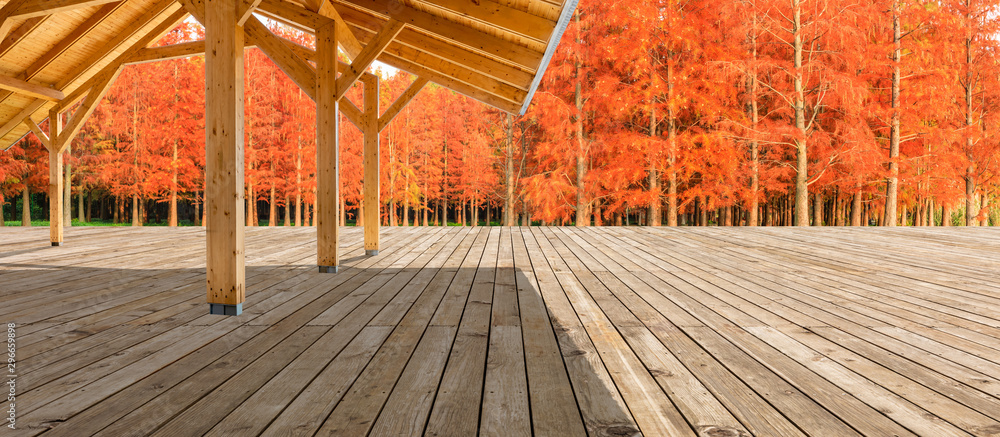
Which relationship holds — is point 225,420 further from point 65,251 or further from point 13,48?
point 13,48

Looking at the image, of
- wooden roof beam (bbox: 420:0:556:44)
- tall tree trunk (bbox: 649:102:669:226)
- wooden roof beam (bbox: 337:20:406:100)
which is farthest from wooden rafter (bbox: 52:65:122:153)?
tall tree trunk (bbox: 649:102:669:226)

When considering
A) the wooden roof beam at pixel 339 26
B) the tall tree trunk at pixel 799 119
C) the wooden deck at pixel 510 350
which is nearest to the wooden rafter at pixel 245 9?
the wooden roof beam at pixel 339 26

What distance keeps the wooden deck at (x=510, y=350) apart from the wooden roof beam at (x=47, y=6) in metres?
2.38

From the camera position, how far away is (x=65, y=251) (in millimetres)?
6574

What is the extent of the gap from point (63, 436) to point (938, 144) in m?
19.0

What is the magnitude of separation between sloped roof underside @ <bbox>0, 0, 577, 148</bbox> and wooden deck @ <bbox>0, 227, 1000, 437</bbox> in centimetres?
215

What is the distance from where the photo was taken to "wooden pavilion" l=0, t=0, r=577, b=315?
318 centimetres

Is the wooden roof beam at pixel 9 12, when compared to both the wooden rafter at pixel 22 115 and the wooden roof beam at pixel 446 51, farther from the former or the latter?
the wooden rafter at pixel 22 115

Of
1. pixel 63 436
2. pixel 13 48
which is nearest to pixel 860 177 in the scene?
pixel 63 436

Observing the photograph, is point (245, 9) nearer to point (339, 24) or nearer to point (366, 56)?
point (366, 56)

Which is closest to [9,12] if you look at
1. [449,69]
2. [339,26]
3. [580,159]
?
[339,26]

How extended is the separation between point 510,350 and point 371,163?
427 cm

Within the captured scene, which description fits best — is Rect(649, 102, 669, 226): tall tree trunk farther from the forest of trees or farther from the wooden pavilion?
the wooden pavilion

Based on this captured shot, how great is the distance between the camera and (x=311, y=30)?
5344mm
